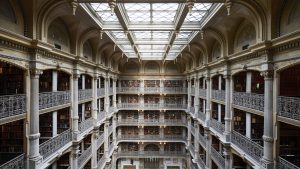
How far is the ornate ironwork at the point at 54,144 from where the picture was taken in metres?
10.2

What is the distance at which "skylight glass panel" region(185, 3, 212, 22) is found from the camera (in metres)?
11.2

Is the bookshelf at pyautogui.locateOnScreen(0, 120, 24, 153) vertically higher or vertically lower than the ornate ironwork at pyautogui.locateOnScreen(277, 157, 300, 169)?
higher

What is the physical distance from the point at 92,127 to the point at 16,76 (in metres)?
7.64

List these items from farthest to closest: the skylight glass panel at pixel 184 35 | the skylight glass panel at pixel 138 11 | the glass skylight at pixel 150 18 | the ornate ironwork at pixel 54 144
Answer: the skylight glass panel at pixel 184 35 → the skylight glass panel at pixel 138 11 → the glass skylight at pixel 150 18 → the ornate ironwork at pixel 54 144

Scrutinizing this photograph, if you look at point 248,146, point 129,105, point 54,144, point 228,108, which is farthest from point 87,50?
point 129,105

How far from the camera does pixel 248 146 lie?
36.2ft

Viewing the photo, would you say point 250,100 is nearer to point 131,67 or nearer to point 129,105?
point 129,105

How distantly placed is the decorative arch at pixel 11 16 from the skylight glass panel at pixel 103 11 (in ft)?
10.5

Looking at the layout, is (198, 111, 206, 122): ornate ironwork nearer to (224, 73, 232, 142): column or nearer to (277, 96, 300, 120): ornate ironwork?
(224, 73, 232, 142): column

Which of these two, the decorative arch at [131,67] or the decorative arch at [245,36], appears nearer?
the decorative arch at [245,36]

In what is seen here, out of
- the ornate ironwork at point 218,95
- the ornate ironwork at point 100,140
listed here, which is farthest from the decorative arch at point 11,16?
the ornate ironwork at point 100,140

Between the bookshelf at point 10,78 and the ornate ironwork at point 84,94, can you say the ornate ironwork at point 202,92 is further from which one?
the bookshelf at point 10,78

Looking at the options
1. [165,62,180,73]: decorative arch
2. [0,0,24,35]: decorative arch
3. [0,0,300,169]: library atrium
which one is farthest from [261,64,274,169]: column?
[165,62,180,73]: decorative arch

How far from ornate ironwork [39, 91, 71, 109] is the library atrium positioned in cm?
4
